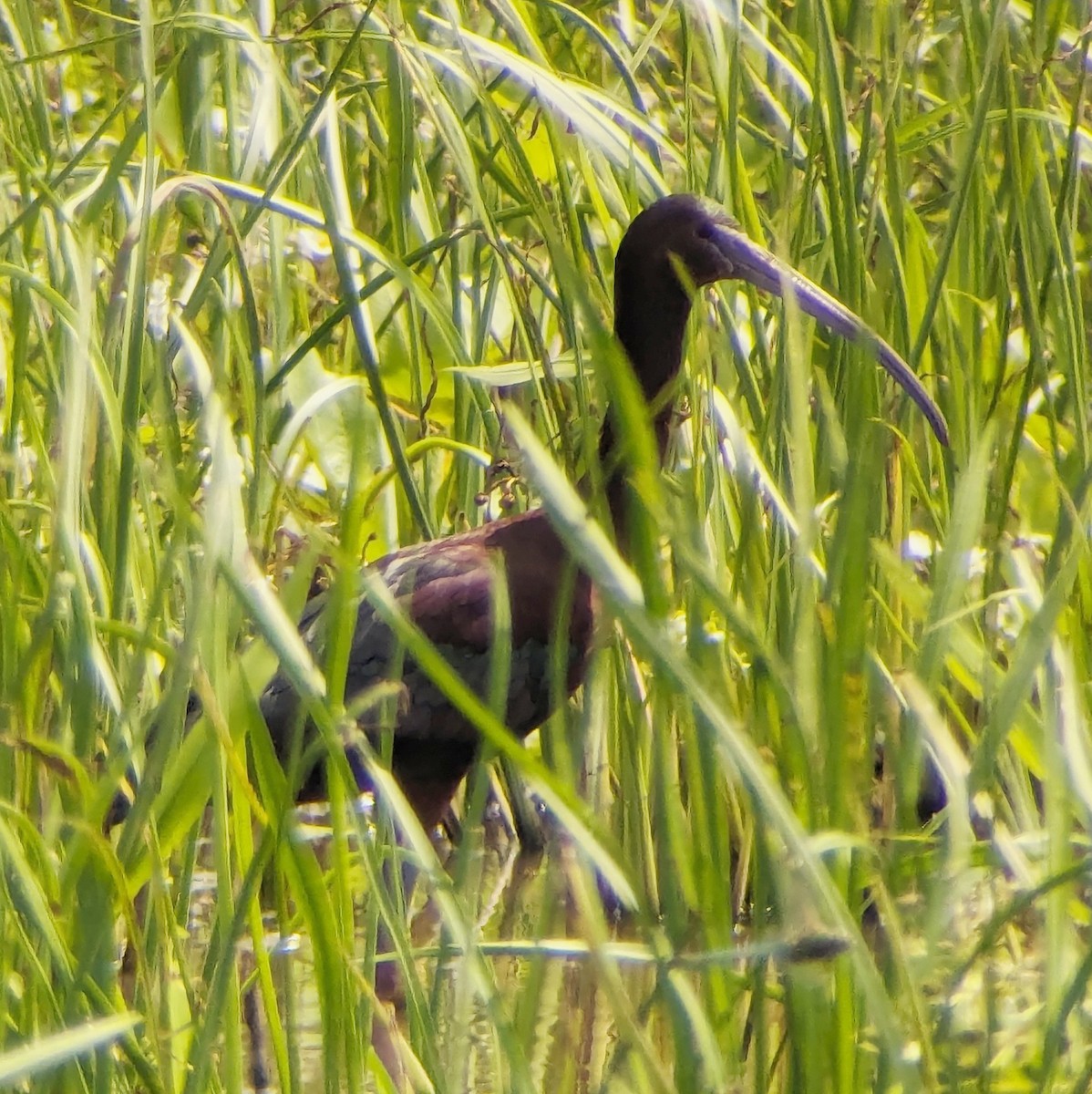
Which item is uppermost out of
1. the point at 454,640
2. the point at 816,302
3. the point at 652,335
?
the point at 816,302

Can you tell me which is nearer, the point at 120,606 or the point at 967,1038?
the point at 120,606

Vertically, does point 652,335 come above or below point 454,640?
above

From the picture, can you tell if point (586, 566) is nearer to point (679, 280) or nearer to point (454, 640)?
point (679, 280)

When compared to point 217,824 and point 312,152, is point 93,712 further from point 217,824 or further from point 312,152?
point 312,152

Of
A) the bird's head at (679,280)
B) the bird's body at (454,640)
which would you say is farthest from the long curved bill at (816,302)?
the bird's body at (454,640)

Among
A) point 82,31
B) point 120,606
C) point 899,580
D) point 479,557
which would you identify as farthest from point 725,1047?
point 82,31

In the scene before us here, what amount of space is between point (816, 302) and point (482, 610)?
842 mm

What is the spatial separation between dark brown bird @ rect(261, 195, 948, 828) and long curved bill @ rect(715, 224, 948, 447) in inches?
4.6

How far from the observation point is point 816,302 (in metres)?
1.92

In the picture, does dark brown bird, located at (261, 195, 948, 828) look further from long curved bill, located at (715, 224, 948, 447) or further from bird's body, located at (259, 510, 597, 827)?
long curved bill, located at (715, 224, 948, 447)

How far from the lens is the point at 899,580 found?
1.17 meters

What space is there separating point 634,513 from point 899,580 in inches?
7.5

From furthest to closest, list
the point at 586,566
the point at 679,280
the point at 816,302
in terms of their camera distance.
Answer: the point at 679,280 → the point at 816,302 → the point at 586,566

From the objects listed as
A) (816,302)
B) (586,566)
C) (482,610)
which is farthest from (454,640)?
(586,566)
